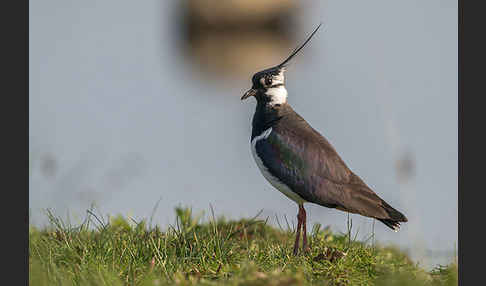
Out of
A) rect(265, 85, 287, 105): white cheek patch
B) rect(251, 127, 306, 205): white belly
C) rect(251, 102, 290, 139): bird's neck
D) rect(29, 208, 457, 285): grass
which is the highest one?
rect(265, 85, 287, 105): white cheek patch

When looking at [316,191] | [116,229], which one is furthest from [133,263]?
[316,191]

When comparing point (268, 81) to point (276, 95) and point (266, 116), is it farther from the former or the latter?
point (266, 116)

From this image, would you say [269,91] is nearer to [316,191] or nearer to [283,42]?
[316,191]

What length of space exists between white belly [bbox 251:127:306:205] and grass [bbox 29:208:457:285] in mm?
522

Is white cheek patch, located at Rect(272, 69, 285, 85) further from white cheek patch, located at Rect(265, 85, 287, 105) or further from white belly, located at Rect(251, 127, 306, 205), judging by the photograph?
white belly, located at Rect(251, 127, 306, 205)

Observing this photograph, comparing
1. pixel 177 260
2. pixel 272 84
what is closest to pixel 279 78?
pixel 272 84

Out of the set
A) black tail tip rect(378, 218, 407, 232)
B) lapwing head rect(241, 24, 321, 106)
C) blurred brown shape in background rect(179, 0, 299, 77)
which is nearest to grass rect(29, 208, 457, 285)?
black tail tip rect(378, 218, 407, 232)

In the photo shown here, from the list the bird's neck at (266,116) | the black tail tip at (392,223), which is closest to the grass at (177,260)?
the black tail tip at (392,223)

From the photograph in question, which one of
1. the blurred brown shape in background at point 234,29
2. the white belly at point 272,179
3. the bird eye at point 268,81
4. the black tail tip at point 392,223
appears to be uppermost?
the blurred brown shape in background at point 234,29

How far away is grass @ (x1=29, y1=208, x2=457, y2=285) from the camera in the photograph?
5.01 meters

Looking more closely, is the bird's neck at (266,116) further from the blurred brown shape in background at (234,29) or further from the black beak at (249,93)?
the blurred brown shape in background at (234,29)

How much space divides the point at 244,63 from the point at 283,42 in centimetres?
247

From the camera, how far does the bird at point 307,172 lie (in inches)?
242

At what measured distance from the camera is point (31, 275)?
4.61 m
